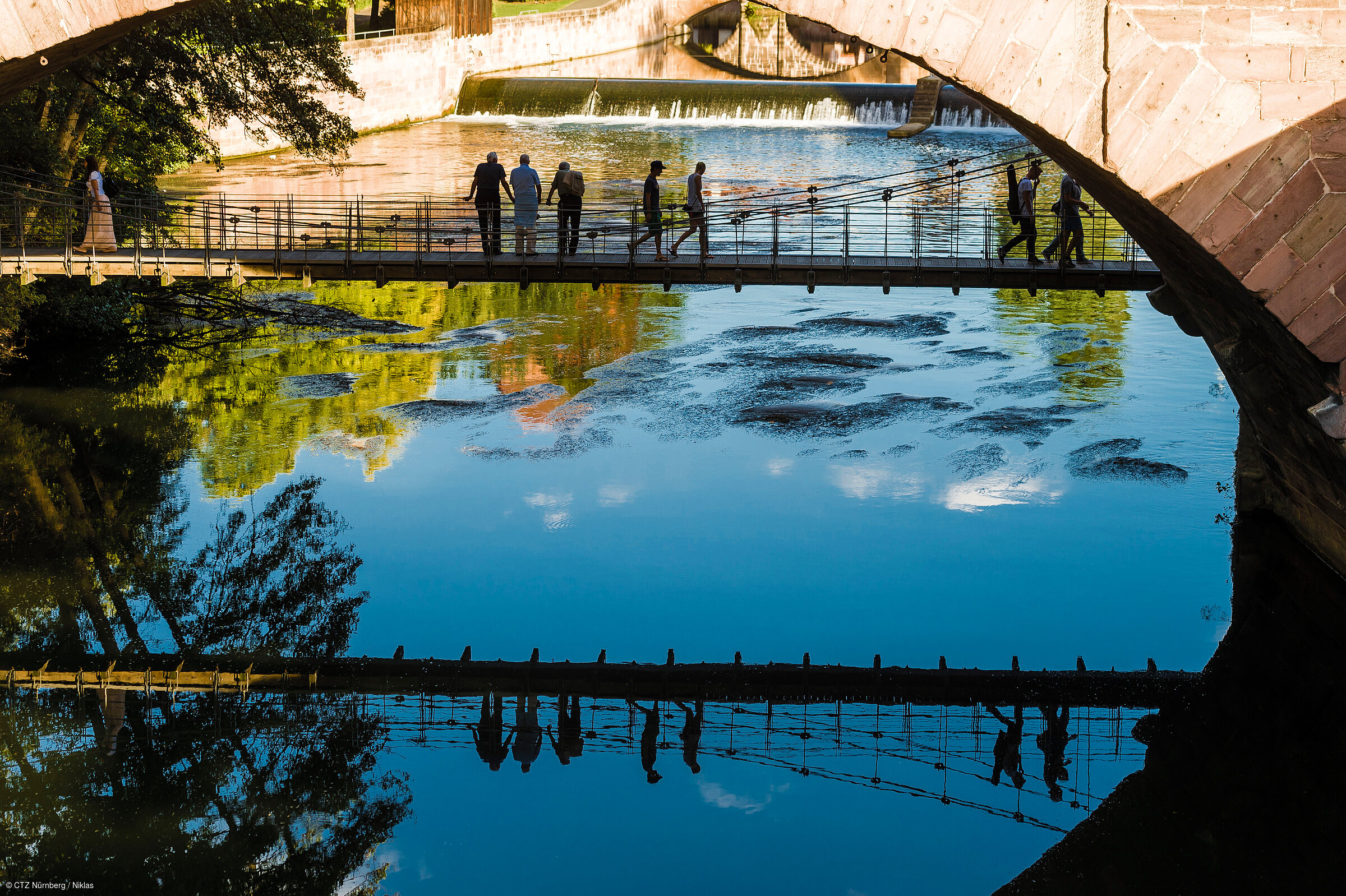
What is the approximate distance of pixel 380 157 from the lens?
27.9 metres

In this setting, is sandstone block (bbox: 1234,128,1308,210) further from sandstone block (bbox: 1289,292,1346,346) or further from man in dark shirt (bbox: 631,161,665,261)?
man in dark shirt (bbox: 631,161,665,261)

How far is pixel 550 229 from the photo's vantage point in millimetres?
13227

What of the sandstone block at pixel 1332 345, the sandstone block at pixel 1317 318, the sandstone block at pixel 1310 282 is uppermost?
the sandstone block at pixel 1310 282

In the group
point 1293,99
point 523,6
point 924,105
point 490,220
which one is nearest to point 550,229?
point 490,220

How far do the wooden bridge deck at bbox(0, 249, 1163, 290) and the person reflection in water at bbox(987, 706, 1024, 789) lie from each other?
5.11 m

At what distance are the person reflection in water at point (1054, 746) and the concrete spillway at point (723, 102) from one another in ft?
82.3

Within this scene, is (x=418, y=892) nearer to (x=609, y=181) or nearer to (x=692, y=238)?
(x=692, y=238)

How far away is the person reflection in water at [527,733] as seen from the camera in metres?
7.40

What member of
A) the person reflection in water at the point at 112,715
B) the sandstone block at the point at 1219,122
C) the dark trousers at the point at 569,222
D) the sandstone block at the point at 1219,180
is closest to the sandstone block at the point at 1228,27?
the sandstone block at the point at 1219,122

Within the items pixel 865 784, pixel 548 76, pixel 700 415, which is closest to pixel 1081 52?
pixel 865 784

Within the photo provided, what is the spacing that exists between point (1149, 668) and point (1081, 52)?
4.58 metres

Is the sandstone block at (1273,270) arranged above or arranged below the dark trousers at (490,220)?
below

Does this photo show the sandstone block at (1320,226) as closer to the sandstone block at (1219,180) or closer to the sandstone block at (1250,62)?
the sandstone block at (1219,180)

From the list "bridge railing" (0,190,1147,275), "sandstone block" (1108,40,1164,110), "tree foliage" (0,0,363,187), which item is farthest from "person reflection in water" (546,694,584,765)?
"tree foliage" (0,0,363,187)
